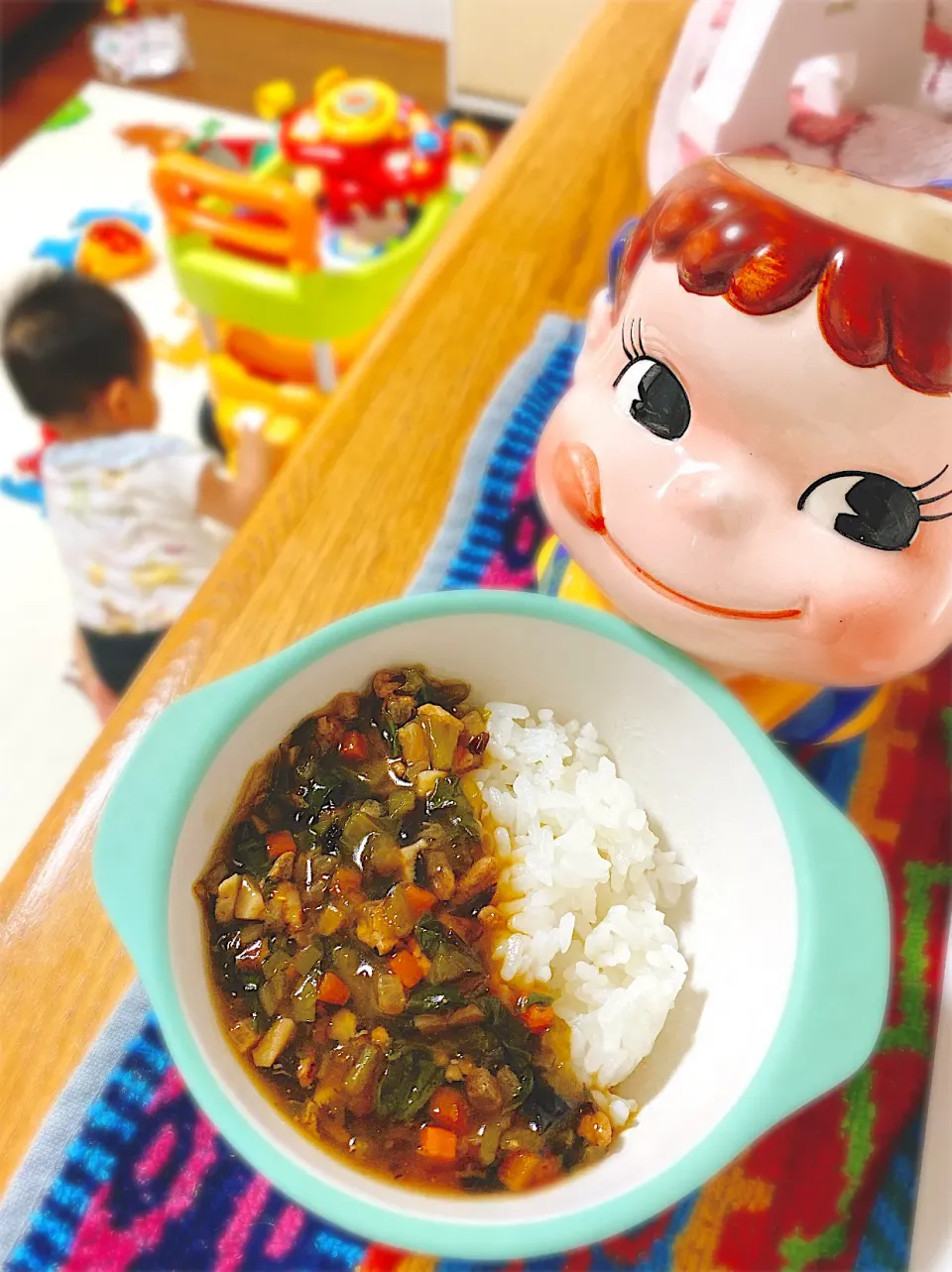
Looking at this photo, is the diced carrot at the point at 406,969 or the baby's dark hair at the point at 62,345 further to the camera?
the baby's dark hair at the point at 62,345

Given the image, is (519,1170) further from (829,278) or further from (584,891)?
(829,278)

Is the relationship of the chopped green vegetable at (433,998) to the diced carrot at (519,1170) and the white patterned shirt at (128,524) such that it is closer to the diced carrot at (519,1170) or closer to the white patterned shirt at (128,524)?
the diced carrot at (519,1170)

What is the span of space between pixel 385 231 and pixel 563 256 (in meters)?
0.93

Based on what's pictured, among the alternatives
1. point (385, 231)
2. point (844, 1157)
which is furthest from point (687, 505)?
point (385, 231)

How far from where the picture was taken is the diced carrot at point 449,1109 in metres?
0.63

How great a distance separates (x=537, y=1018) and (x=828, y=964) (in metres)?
0.20

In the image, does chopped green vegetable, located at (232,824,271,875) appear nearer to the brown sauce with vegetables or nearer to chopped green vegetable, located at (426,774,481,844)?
the brown sauce with vegetables

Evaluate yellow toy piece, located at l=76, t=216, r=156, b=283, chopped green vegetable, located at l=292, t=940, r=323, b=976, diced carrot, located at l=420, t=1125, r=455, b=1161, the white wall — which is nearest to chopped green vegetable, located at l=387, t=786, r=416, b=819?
chopped green vegetable, located at l=292, t=940, r=323, b=976

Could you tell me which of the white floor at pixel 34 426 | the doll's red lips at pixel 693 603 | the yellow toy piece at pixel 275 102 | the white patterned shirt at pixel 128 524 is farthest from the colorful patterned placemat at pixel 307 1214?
the yellow toy piece at pixel 275 102

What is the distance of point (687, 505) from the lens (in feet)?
1.97

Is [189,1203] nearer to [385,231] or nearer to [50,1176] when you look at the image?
[50,1176]

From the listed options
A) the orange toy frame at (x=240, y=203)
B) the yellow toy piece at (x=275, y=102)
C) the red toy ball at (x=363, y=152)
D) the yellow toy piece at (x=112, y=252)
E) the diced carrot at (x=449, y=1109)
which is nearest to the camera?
the diced carrot at (x=449, y=1109)

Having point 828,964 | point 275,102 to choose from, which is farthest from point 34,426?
point 828,964

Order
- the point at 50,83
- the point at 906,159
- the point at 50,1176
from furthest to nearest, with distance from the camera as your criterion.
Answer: the point at 50,83 < the point at 906,159 < the point at 50,1176
